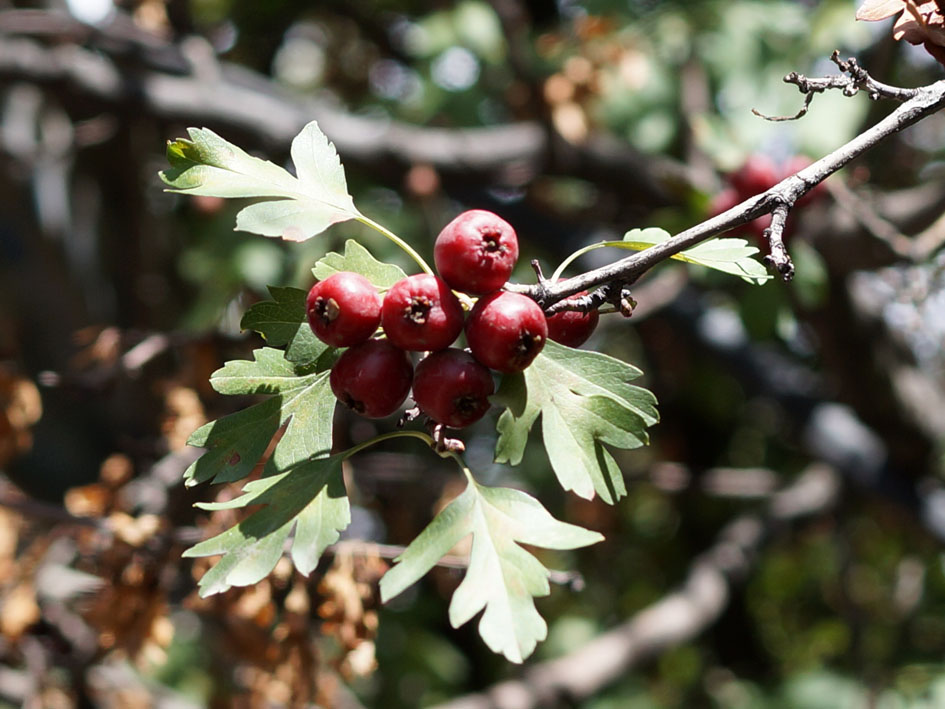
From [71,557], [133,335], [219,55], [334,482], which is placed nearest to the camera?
[334,482]

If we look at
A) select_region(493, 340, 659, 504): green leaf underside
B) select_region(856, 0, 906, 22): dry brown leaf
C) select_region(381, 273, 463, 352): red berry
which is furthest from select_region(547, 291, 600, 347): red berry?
select_region(856, 0, 906, 22): dry brown leaf

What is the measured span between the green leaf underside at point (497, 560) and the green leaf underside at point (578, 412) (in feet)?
0.20

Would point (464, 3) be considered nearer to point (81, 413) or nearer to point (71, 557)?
point (81, 413)

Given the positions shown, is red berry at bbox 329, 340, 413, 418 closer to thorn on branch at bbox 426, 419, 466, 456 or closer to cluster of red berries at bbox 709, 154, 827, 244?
thorn on branch at bbox 426, 419, 466, 456

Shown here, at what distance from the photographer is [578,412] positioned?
108cm

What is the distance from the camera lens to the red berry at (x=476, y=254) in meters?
1.06

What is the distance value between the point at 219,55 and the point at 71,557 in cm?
282

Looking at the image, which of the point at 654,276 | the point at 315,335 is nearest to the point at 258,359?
the point at 315,335

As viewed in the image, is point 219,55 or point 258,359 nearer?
point 258,359

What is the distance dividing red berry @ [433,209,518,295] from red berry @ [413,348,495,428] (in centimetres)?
9

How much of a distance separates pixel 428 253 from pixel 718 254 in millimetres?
2465

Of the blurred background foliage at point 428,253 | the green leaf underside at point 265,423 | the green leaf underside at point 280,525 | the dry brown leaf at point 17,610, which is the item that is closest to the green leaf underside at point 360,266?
the green leaf underside at point 265,423

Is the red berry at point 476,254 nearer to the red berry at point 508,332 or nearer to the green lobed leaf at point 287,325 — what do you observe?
the red berry at point 508,332

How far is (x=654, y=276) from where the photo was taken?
3.18m
